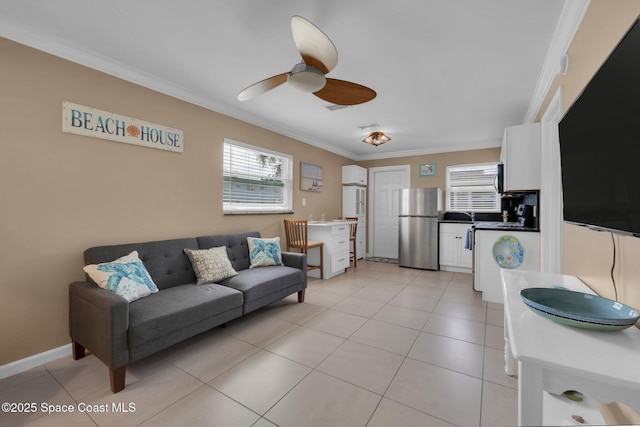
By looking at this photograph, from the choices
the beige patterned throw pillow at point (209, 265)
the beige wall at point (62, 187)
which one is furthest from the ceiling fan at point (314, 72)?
the beige patterned throw pillow at point (209, 265)

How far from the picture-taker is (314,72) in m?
1.78

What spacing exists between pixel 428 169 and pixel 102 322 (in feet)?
18.8

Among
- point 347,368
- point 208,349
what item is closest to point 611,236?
point 347,368

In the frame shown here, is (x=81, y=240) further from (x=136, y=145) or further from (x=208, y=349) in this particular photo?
(x=208, y=349)

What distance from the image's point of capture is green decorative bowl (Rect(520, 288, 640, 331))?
885 mm

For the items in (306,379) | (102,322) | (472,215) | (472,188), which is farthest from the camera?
(472,188)

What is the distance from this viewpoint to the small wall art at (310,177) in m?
4.79

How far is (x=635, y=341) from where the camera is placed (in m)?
0.86

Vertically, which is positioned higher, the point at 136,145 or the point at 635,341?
the point at 136,145

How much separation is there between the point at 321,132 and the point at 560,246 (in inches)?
139

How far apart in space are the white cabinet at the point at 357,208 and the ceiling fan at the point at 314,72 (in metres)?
3.82

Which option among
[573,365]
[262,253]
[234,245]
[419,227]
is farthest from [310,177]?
[573,365]

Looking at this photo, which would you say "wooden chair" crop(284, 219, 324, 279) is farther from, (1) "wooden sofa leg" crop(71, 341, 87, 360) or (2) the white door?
(1) "wooden sofa leg" crop(71, 341, 87, 360)

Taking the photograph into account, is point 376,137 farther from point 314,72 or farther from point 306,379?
point 306,379
